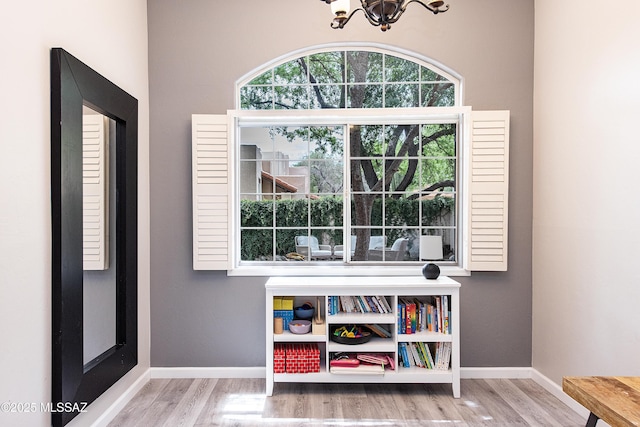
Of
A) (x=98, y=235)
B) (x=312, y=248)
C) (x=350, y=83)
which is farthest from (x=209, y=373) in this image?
(x=350, y=83)

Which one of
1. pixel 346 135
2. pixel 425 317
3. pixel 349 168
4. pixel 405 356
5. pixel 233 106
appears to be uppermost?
pixel 233 106

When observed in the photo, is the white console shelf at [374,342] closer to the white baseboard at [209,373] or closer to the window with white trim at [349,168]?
the white baseboard at [209,373]

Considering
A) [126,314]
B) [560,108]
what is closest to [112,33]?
[126,314]

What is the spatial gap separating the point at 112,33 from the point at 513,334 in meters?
3.67

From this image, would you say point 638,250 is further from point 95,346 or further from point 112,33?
point 112,33

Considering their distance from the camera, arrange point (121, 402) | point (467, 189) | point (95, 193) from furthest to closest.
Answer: point (467, 189)
point (121, 402)
point (95, 193)

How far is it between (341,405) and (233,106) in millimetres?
2367

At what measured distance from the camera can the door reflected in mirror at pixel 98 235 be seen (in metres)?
2.12

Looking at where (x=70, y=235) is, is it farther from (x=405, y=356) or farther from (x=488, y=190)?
(x=488, y=190)

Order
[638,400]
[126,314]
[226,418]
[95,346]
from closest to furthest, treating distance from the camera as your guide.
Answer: [638,400] → [95,346] → [226,418] → [126,314]

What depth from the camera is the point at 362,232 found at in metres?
3.17

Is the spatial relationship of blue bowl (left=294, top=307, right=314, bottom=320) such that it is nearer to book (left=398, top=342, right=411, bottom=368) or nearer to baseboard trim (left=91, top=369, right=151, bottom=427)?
book (left=398, top=342, right=411, bottom=368)

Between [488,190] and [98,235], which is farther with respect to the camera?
[488,190]

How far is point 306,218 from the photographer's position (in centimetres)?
317
